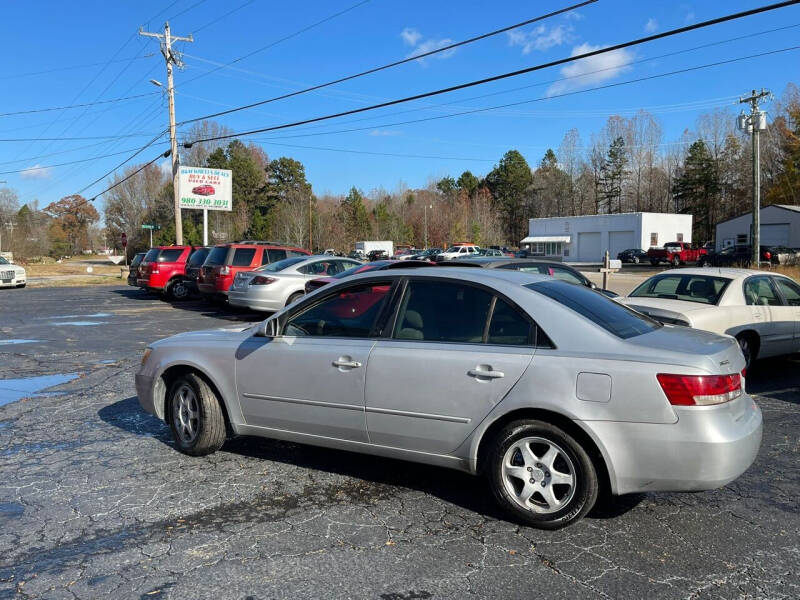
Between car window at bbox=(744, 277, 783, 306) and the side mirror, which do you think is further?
car window at bbox=(744, 277, 783, 306)

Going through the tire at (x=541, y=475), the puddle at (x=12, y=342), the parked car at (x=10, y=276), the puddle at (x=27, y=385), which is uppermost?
the parked car at (x=10, y=276)

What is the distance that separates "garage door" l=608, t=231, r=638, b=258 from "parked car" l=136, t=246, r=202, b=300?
49.0 meters

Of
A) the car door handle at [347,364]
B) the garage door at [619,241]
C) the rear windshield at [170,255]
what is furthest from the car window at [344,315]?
the garage door at [619,241]

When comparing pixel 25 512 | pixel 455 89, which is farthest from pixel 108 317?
pixel 25 512

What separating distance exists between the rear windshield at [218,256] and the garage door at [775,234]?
48404 millimetres

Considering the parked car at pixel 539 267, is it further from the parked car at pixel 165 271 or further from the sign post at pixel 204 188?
the sign post at pixel 204 188

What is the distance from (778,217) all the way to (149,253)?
50.5 meters

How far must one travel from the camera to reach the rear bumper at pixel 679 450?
11.2ft

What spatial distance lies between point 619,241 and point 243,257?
52.1 meters

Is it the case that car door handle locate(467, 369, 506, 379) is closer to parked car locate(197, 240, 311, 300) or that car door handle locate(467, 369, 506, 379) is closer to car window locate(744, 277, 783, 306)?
car window locate(744, 277, 783, 306)

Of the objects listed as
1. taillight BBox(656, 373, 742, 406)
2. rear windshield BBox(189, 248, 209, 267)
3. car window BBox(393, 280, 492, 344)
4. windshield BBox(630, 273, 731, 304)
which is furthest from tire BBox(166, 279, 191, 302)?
taillight BBox(656, 373, 742, 406)

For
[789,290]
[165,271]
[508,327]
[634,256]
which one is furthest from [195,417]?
[634,256]

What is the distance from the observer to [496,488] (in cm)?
384

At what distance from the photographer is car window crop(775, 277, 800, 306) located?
8672mm
